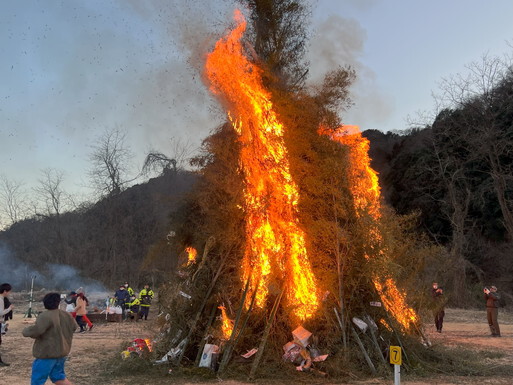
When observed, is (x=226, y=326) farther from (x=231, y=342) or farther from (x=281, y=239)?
(x=281, y=239)

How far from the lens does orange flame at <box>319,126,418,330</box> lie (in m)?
11.2

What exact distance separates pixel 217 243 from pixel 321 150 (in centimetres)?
341

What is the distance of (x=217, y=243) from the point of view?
11.7 metres

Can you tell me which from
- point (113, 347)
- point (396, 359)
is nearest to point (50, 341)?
point (396, 359)

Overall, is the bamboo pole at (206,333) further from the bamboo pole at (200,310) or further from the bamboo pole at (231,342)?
the bamboo pole at (231,342)

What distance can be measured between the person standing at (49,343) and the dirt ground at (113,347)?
2815 mm

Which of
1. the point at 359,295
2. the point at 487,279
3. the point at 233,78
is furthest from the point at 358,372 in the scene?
the point at 487,279

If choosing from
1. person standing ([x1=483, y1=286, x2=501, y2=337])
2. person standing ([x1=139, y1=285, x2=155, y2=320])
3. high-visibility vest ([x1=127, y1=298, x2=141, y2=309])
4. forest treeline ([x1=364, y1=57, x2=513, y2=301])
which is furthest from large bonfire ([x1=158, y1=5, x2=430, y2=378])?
forest treeline ([x1=364, y1=57, x2=513, y2=301])

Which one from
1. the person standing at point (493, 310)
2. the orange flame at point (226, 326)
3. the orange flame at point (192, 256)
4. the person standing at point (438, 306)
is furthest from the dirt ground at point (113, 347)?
the orange flame at point (192, 256)

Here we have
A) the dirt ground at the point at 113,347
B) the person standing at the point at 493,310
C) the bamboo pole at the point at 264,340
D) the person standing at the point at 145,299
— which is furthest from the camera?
the person standing at the point at 145,299

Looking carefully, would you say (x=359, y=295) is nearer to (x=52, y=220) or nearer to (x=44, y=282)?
(x=44, y=282)

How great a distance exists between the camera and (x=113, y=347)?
14.2 meters

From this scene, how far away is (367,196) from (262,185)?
3203mm

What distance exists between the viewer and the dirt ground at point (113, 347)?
930 cm
